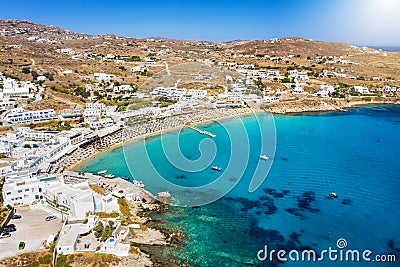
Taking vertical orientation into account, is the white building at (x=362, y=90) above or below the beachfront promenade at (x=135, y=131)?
above

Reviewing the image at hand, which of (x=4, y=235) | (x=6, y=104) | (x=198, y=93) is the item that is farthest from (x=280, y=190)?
(x=6, y=104)

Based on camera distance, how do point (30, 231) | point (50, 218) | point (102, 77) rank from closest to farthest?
point (30, 231), point (50, 218), point (102, 77)

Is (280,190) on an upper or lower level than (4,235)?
lower

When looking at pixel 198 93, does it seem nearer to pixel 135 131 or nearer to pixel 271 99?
pixel 271 99

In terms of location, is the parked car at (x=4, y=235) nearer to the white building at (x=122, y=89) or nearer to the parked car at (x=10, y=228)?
the parked car at (x=10, y=228)

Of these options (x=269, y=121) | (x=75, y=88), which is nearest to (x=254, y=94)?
(x=269, y=121)

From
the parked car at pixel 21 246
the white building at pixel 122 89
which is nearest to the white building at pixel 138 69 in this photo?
the white building at pixel 122 89

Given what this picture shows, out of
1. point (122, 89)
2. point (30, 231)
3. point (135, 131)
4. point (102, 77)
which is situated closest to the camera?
point (30, 231)
